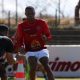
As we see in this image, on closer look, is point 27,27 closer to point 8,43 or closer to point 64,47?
point 8,43

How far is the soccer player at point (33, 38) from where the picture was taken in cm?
1142

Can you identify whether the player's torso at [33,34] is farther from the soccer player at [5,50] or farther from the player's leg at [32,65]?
the soccer player at [5,50]

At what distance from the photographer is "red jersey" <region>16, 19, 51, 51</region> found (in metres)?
11.5

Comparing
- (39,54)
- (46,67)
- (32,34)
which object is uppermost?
(32,34)

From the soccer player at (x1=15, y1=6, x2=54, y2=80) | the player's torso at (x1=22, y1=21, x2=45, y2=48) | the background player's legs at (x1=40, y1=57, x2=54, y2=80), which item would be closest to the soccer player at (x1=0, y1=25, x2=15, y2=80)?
the background player's legs at (x1=40, y1=57, x2=54, y2=80)

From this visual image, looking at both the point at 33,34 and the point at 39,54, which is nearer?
the point at 39,54

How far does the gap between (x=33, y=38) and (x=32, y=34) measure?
109 mm

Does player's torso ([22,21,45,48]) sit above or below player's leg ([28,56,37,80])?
above

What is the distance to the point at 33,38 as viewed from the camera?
1153cm

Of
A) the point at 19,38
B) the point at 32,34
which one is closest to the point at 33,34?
the point at 32,34

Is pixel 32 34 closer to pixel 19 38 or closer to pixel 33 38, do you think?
pixel 33 38

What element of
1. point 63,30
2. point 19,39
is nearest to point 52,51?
point 19,39

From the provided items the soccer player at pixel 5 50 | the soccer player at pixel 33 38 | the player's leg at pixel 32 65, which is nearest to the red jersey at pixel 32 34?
the soccer player at pixel 33 38

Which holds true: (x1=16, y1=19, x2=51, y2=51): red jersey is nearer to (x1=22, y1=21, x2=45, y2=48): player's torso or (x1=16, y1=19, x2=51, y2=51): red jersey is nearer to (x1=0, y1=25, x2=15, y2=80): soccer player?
(x1=22, y1=21, x2=45, y2=48): player's torso
